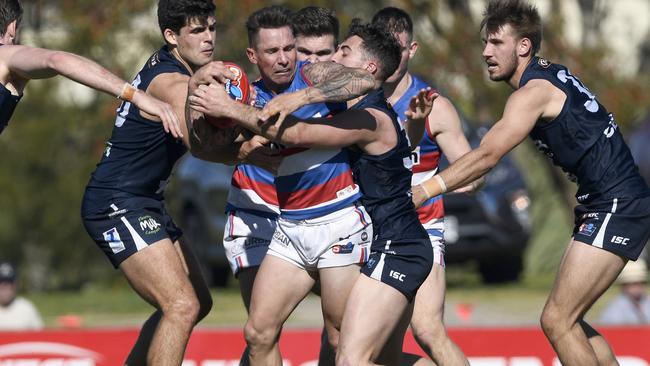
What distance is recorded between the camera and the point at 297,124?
23.8 ft

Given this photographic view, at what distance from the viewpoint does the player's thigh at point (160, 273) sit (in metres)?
7.91

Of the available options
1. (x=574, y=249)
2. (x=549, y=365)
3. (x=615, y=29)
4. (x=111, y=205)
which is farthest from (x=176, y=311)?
(x=615, y=29)

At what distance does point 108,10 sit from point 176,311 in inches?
417

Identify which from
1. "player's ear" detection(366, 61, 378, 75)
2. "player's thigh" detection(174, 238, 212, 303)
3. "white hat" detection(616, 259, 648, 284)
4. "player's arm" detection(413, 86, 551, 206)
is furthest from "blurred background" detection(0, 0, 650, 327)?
A: "player's ear" detection(366, 61, 378, 75)

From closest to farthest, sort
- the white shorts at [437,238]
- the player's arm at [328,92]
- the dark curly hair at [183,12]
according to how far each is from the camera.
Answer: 1. the player's arm at [328,92]
2. the dark curly hair at [183,12]
3. the white shorts at [437,238]

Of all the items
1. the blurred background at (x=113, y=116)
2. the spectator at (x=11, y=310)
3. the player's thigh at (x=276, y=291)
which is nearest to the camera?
the player's thigh at (x=276, y=291)

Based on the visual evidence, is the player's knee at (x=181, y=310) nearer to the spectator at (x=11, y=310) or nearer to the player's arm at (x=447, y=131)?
the player's arm at (x=447, y=131)

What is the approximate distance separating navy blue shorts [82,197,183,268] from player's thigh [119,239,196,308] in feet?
0.16

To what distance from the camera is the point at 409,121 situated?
27.3 ft

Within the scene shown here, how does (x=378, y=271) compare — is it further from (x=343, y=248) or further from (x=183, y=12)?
(x=183, y=12)

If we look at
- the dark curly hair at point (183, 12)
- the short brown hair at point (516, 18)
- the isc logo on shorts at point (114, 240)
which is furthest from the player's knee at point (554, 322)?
the dark curly hair at point (183, 12)

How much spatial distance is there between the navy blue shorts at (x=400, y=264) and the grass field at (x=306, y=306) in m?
4.88

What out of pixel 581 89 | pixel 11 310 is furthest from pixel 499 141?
pixel 11 310

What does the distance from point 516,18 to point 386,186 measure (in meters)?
1.45
